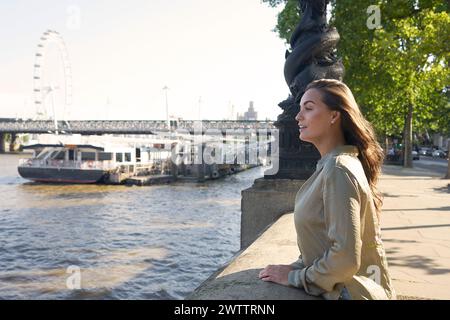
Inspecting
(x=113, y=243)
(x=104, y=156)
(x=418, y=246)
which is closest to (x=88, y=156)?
(x=104, y=156)

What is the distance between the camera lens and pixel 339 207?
209 centimetres

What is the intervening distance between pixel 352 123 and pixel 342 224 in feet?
1.93

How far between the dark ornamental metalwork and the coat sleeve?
4.23 metres

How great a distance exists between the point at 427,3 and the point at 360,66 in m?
4.87

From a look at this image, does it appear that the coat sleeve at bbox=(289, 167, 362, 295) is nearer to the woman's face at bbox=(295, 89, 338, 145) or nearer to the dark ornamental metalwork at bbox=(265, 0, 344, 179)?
the woman's face at bbox=(295, 89, 338, 145)

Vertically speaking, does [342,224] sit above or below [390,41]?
below

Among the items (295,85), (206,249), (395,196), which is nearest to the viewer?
(295,85)

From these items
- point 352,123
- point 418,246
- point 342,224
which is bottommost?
point 418,246

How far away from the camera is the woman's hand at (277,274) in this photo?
2.65m

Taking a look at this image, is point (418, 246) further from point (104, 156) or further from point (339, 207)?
point (104, 156)

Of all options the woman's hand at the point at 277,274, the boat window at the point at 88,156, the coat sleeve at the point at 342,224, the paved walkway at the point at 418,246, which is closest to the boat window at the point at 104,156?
the boat window at the point at 88,156

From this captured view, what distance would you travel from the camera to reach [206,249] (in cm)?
1619

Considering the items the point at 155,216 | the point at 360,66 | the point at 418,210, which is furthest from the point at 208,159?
the point at 418,210
